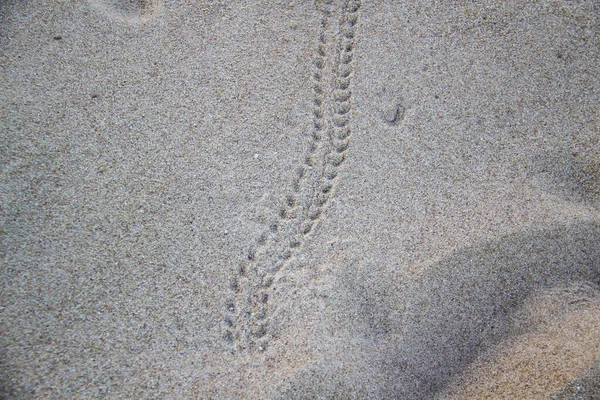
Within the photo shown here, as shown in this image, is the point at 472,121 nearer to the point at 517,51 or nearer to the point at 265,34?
the point at 517,51

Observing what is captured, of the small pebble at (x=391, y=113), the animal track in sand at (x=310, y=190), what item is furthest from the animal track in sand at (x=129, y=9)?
the small pebble at (x=391, y=113)

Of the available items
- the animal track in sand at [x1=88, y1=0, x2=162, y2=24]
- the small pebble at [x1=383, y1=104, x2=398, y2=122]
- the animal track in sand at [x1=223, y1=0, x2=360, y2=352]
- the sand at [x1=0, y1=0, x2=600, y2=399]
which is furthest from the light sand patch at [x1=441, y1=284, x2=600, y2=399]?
the animal track in sand at [x1=88, y1=0, x2=162, y2=24]

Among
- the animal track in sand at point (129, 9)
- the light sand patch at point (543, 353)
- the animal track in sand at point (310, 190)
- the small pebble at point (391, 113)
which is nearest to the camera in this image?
the light sand patch at point (543, 353)

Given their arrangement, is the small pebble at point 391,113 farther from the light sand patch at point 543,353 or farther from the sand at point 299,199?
the light sand patch at point 543,353

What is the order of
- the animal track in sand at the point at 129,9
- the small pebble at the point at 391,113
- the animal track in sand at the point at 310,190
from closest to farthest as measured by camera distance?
the animal track in sand at the point at 310,190 → the small pebble at the point at 391,113 → the animal track in sand at the point at 129,9

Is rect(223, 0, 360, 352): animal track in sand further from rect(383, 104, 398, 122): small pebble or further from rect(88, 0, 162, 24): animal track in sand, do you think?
rect(88, 0, 162, 24): animal track in sand

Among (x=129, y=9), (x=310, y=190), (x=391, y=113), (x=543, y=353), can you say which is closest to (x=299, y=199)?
(x=310, y=190)
